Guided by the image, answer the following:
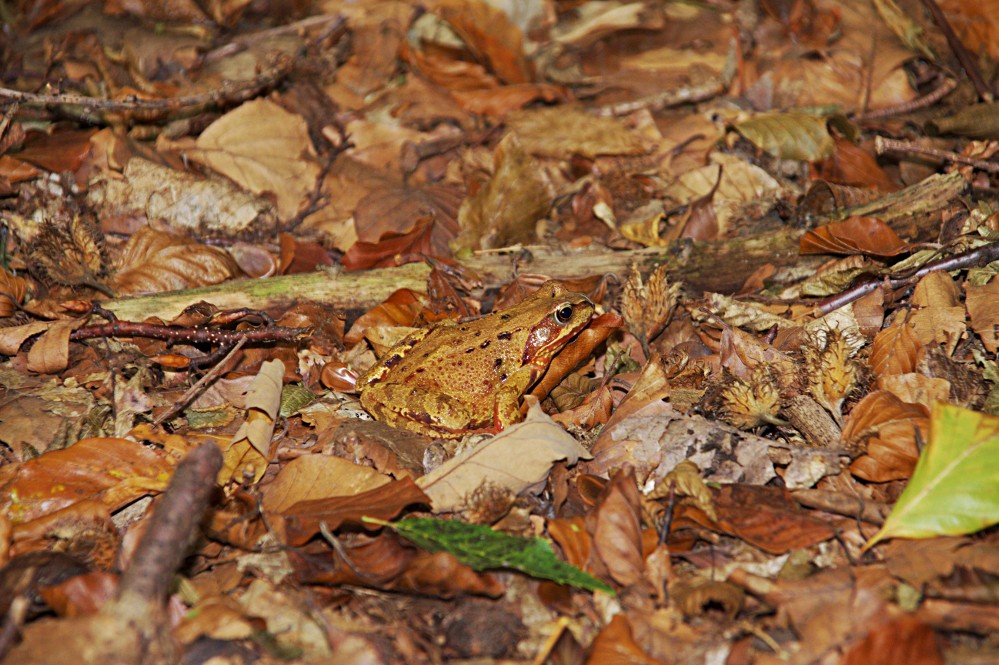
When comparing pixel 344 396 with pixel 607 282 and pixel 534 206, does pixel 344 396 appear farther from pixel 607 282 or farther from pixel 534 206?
pixel 534 206

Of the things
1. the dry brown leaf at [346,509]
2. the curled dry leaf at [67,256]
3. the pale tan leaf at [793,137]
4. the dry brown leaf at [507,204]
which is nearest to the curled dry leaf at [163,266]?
the curled dry leaf at [67,256]

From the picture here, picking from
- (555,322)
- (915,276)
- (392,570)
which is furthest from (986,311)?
(392,570)

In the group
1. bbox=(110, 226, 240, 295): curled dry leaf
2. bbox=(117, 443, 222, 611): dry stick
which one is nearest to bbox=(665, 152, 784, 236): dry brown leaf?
bbox=(110, 226, 240, 295): curled dry leaf

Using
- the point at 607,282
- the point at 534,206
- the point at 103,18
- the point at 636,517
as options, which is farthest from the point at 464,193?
the point at 103,18

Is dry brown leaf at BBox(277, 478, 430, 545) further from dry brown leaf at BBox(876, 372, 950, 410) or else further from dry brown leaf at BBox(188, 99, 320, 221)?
dry brown leaf at BBox(188, 99, 320, 221)

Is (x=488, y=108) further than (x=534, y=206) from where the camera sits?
Yes

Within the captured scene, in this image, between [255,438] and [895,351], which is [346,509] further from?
[895,351]

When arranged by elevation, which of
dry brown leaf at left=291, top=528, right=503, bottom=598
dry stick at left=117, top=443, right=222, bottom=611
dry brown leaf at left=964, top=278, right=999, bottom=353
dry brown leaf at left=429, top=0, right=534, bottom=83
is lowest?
dry brown leaf at left=964, top=278, right=999, bottom=353

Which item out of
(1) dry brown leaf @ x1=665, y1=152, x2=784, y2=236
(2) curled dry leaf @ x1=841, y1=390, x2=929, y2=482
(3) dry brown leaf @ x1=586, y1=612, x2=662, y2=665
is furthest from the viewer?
(1) dry brown leaf @ x1=665, y1=152, x2=784, y2=236
